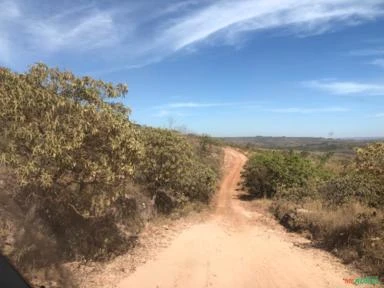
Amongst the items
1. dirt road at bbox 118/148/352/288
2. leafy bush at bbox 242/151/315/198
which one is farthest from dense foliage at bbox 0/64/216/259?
leafy bush at bbox 242/151/315/198

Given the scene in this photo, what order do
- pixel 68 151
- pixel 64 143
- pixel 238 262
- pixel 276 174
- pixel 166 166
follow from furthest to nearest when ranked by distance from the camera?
1. pixel 276 174
2. pixel 166 166
3. pixel 238 262
4. pixel 68 151
5. pixel 64 143

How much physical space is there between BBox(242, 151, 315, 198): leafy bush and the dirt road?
6859 mm

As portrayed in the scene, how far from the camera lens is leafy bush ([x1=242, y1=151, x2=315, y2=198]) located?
2178 cm

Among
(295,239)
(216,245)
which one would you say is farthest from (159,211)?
(295,239)

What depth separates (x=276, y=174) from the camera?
2262 centimetres

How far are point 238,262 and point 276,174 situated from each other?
12.5 meters

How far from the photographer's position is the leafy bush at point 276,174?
21.8 metres

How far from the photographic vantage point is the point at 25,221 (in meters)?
9.37

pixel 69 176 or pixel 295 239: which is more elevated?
pixel 69 176

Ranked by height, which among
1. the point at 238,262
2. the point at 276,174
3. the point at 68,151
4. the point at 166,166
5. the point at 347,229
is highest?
the point at 68,151

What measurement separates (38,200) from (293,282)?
6.24 m

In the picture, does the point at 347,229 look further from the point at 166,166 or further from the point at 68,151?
the point at 68,151

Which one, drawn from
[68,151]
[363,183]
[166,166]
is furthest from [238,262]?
[363,183]

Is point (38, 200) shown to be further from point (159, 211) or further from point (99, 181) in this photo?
point (159, 211)
